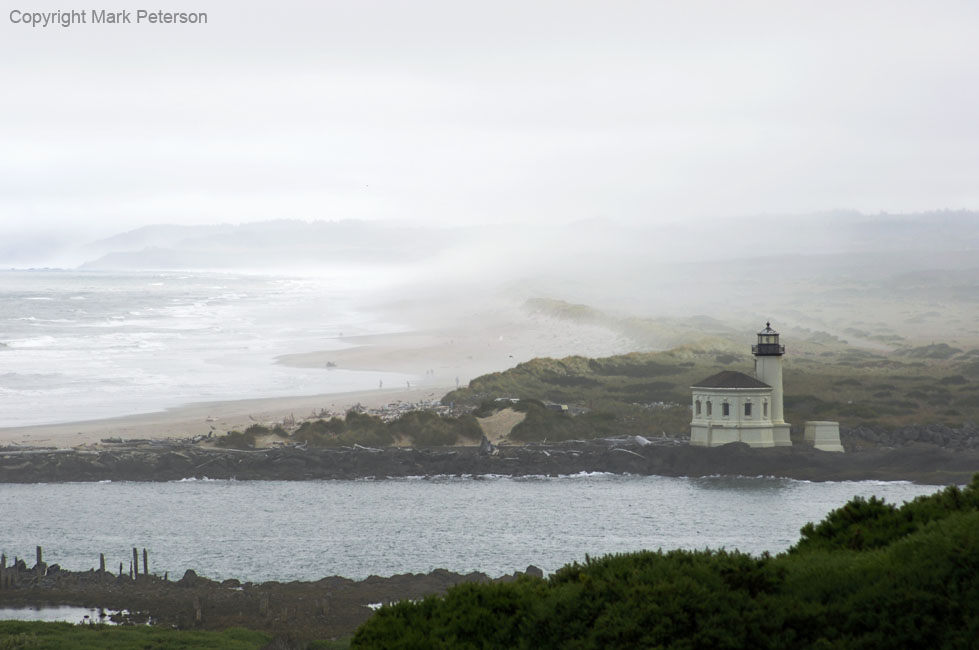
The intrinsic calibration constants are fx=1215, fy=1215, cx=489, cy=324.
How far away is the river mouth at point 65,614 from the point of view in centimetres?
2456

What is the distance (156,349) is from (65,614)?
240 ft

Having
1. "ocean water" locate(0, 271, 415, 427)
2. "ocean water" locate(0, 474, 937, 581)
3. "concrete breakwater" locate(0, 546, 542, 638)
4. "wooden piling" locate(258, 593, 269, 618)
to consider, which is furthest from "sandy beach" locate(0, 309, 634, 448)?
"wooden piling" locate(258, 593, 269, 618)

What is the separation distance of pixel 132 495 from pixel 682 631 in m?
38.0

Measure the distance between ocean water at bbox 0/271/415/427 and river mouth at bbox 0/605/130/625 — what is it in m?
38.4

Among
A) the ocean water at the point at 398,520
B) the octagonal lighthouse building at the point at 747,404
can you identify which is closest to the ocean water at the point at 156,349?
the ocean water at the point at 398,520

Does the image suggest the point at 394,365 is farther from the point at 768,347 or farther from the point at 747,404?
the point at 768,347

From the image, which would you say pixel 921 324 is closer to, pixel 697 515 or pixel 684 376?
pixel 684 376

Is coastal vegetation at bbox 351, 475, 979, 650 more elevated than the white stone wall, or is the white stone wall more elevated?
the white stone wall

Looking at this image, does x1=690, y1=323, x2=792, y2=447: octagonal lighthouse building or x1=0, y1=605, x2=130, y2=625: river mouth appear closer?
x1=0, y1=605, x2=130, y2=625: river mouth

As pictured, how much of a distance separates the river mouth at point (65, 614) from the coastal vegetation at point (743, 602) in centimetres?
1308

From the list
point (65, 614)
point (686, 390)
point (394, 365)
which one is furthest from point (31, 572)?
point (394, 365)

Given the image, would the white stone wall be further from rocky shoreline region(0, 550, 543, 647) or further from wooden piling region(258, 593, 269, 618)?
wooden piling region(258, 593, 269, 618)

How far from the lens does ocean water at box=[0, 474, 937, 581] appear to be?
33375 mm

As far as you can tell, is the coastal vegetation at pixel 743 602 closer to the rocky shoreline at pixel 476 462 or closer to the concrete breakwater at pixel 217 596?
the concrete breakwater at pixel 217 596
